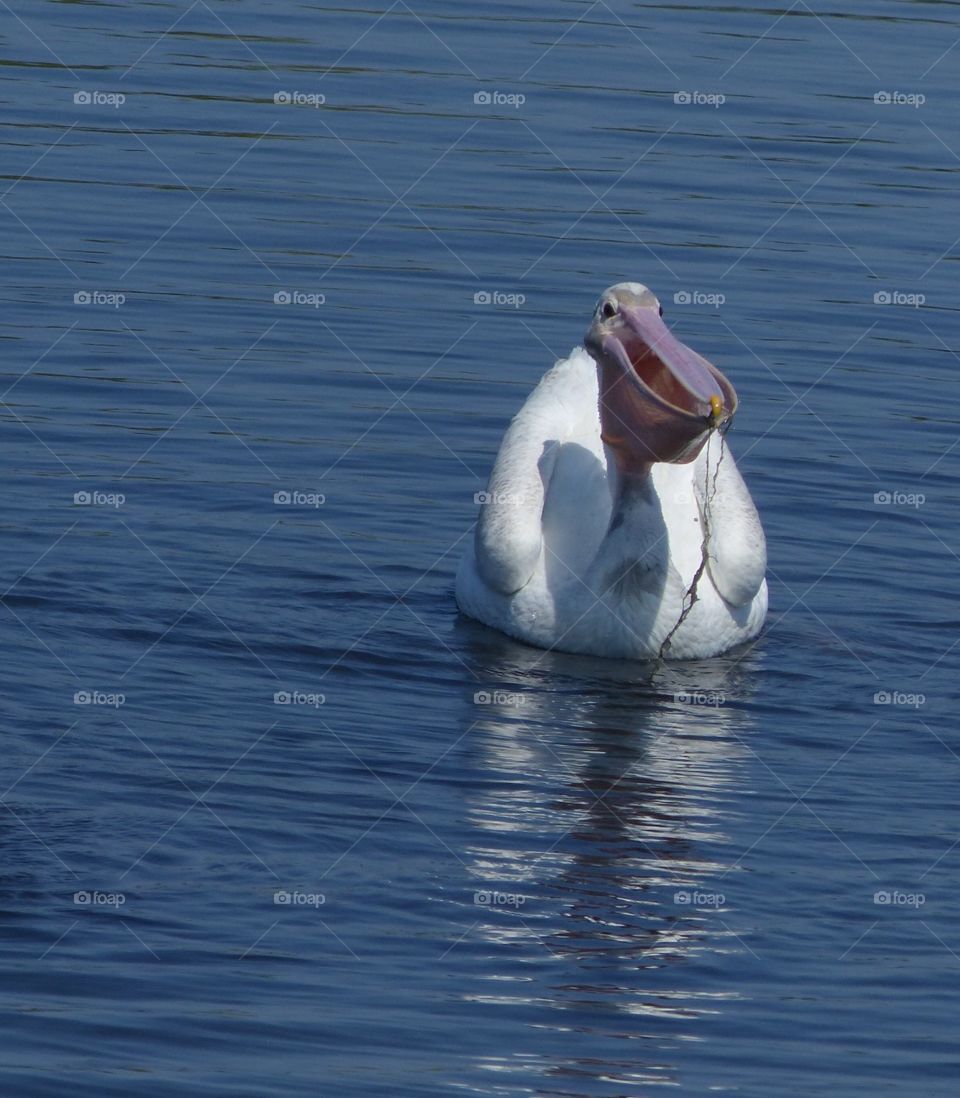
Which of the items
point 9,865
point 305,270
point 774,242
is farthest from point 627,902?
point 774,242

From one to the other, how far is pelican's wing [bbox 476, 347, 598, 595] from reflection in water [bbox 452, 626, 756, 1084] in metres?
0.43

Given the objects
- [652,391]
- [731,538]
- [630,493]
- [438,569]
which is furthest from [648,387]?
[438,569]

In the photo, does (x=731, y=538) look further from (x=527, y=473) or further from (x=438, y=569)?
(x=438, y=569)

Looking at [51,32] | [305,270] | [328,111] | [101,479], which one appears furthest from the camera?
[51,32]

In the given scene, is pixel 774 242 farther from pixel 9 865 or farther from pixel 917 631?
pixel 9 865

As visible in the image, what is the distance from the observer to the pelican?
10.6 metres

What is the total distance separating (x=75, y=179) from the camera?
17.8 metres

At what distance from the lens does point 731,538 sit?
11.1 metres

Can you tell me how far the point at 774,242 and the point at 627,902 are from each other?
33.1ft

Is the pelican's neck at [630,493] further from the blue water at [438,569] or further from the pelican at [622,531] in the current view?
the blue water at [438,569]

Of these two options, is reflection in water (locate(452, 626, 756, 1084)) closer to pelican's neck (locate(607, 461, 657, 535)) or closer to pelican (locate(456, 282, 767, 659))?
pelican (locate(456, 282, 767, 659))

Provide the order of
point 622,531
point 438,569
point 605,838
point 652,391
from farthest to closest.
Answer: point 438,569
point 622,531
point 652,391
point 605,838

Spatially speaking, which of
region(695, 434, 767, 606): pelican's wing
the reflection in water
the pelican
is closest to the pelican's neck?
the pelican

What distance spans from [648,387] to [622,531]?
0.88 m
